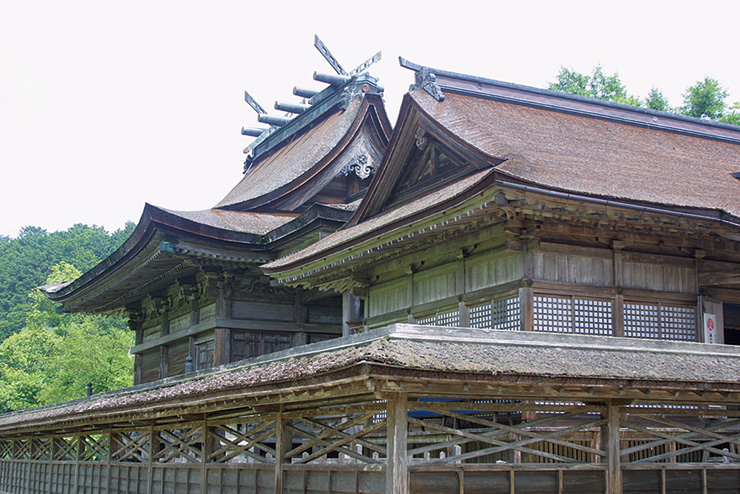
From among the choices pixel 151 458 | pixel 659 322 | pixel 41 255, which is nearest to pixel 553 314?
pixel 659 322

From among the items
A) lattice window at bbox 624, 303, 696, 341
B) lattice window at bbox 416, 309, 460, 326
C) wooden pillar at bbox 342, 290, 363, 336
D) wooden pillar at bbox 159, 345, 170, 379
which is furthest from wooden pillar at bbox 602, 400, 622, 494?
wooden pillar at bbox 159, 345, 170, 379

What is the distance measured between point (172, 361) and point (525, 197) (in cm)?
1681

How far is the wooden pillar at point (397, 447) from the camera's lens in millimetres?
9672

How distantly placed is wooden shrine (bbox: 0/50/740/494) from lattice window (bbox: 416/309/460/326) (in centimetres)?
6

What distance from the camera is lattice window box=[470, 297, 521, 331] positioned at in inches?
585

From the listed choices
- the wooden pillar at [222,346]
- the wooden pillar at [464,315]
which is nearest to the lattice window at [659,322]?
the wooden pillar at [464,315]

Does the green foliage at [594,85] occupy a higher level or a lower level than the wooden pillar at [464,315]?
higher

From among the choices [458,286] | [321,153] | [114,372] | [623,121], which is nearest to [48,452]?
[321,153]

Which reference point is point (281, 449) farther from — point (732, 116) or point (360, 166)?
point (732, 116)

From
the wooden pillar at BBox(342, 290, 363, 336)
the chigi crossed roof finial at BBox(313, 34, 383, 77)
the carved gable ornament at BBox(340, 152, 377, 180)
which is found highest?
the chigi crossed roof finial at BBox(313, 34, 383, 77)

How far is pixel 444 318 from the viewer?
55.5 ft

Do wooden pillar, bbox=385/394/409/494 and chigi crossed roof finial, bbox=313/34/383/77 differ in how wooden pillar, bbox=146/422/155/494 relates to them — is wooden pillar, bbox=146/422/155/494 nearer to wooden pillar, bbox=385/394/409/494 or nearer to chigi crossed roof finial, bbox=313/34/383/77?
wooden pillar, bbox=385/394/409/494

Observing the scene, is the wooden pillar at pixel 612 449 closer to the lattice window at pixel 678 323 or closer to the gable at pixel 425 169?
the lattice window at pixel 678 323

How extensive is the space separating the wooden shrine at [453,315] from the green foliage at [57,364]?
16.7 metres
